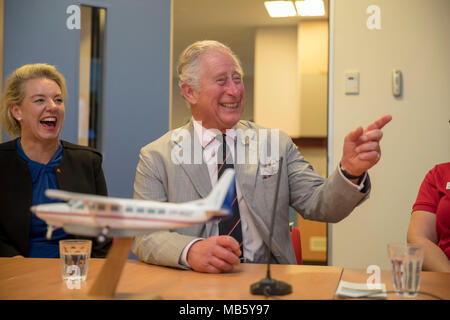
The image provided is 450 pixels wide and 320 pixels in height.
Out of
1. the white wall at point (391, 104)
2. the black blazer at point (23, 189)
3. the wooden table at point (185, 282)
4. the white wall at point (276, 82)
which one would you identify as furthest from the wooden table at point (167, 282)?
the white wall at point (276, 82)

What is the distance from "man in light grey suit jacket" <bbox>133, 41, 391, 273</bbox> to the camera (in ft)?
5.36

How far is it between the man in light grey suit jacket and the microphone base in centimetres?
40

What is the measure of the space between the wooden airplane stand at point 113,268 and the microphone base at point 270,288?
0.28m

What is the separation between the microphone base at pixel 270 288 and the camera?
1.07m

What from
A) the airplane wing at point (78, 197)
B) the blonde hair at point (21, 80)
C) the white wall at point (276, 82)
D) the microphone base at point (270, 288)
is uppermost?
the white wall at point (276, 82)

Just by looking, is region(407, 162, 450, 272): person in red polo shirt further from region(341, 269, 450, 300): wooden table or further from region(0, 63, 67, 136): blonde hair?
region(0, 63, 67, 136): blonde hair

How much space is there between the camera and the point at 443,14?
295cm

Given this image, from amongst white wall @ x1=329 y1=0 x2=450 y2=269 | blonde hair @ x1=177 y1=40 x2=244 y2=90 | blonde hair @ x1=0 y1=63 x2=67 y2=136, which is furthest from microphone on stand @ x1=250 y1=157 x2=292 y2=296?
white wall @ x1=329 y1=0 x2=450 y2=269

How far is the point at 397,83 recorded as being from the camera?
116 inches

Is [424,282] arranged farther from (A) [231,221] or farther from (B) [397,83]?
(B) [397,83]

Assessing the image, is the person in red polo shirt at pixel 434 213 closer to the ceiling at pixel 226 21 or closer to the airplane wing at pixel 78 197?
the airplane wing at pixel 78 197

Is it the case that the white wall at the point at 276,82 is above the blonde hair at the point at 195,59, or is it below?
above

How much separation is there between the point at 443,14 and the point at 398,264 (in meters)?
2.31

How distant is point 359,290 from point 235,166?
0.67 metres
